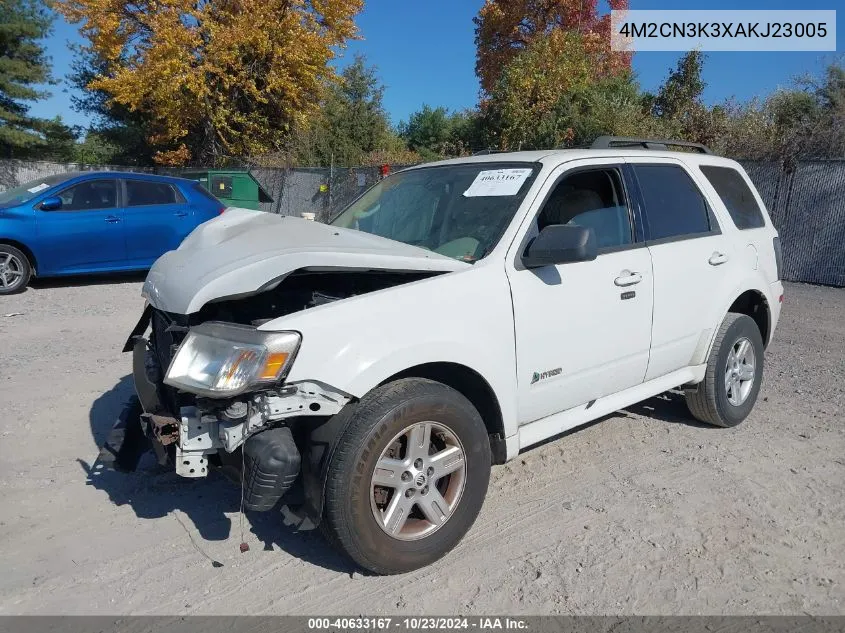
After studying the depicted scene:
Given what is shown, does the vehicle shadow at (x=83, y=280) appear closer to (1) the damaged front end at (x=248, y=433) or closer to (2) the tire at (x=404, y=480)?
(1) the damaged front end at (x=248, y=433)

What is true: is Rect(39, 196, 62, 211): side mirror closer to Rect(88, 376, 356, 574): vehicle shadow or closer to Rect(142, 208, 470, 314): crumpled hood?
Rect(88, 376, 356, 574): vehicle shadow

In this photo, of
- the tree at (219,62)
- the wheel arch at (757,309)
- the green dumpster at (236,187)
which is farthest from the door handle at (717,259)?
the tree at (219,62)

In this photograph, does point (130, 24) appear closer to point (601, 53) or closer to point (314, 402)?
point (601, 53)

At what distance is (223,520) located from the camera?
3662 mm

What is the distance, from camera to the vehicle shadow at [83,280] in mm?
10562

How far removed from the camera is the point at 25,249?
959cm

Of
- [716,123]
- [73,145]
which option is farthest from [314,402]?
[73,145]

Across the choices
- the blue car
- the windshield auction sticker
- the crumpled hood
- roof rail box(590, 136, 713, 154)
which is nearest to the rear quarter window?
roof rail box(590, 136, 713, 154)

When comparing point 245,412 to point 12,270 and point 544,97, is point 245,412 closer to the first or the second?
point 12,270

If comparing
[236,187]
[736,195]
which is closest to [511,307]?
[736,195]

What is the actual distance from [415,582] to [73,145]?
108 ft

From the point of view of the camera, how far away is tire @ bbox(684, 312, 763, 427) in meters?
4.73

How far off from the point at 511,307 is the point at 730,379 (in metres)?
2.39

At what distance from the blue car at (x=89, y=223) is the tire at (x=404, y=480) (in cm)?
846
